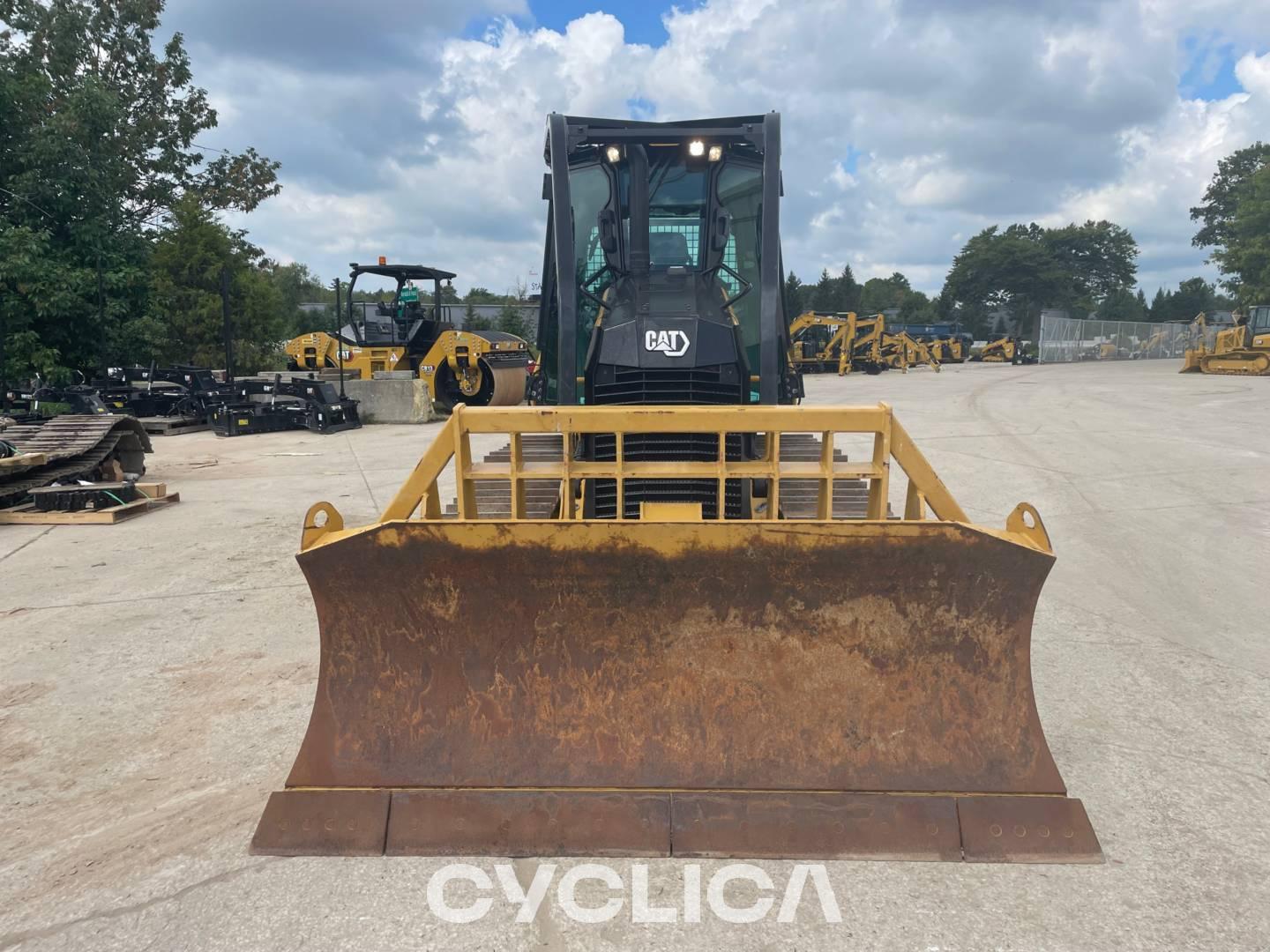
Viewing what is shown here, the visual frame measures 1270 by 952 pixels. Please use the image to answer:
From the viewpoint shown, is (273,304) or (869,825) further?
(273,304)

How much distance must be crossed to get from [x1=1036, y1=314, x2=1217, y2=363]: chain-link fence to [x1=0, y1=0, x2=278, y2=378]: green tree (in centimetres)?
4531

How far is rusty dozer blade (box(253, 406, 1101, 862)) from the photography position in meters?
2.88

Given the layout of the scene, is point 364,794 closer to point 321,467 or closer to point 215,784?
point 215,784

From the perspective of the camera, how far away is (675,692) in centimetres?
304

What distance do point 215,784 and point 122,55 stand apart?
29405mm

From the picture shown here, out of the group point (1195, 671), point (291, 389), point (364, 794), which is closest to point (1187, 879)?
point (1195, 671)

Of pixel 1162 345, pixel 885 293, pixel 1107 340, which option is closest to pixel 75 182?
pixel 1107 340

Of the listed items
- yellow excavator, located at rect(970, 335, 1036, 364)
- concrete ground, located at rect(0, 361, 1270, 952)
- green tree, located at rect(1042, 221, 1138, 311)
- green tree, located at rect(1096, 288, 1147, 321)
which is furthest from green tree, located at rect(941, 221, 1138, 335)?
concrete ground, located at rect(0, 361, 1270, 952)

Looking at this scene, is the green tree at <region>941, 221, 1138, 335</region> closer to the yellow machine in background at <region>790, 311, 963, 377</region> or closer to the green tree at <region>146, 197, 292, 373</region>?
the yellow machine in background at <region>790, 311, 963, 377</region>

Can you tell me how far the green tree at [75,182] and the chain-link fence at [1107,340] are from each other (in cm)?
4531

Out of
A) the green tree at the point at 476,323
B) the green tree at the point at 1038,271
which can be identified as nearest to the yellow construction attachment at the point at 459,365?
the green tree at the point at 476,323

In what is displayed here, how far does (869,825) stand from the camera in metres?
2.86

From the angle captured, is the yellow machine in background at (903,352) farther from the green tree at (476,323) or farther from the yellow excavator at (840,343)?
the green tree at (476,323)

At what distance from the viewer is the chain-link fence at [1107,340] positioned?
50.5 m
